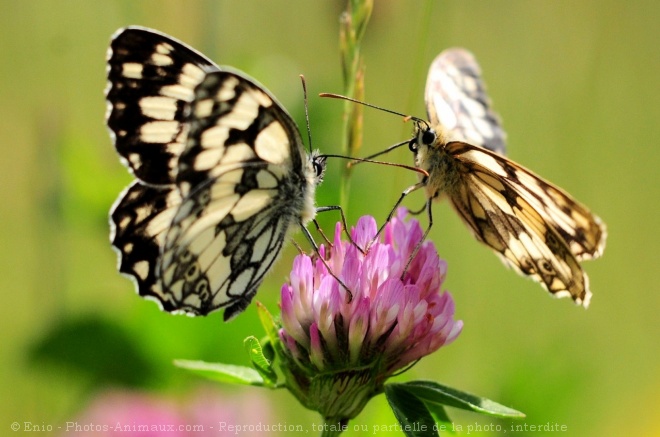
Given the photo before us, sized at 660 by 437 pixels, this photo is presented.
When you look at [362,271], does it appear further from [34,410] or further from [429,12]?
[34,410]

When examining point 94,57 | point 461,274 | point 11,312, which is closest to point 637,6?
point 461,274

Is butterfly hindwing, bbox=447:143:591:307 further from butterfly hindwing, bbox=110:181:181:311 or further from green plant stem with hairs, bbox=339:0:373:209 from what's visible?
butterfly hindwing, bbox=110:181:181:311

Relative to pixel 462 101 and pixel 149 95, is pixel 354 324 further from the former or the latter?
pixel 462 101

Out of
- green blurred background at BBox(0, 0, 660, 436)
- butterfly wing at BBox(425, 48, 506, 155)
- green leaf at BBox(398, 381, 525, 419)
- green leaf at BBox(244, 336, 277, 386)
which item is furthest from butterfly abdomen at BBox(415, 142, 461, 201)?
green leaf at BBox(244, 336, 277, 386)

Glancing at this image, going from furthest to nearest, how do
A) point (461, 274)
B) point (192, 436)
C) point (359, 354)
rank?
point (461, 274) < point (192, 436) < point (359, 354)

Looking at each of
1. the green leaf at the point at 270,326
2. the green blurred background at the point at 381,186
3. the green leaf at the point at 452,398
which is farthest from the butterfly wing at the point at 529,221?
the green leaf at the point at 270,326

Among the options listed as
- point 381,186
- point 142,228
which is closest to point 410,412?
point 142,228
